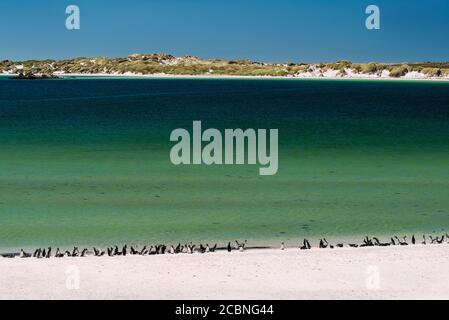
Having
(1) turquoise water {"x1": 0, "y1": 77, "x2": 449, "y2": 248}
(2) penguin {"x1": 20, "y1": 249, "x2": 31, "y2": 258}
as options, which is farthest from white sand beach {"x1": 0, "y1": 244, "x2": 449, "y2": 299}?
(1) turquoise water {"x1": 0, "y1": 77, "x2": 449, "y2": 248}

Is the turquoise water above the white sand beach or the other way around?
the other way around

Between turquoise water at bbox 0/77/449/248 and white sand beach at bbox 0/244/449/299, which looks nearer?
white sand beach at bbox 0/244/449/299

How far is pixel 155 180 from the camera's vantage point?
81.6 ft

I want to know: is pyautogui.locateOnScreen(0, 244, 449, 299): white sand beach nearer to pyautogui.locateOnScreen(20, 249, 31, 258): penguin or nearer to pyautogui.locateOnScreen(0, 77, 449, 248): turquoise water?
pyautogui.locateOnScreen(20, 249, 31, 258): penguin

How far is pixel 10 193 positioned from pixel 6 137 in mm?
23154

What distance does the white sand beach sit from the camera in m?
10.5

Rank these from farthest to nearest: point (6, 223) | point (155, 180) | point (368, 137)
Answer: point (368, 137) < point (155, 180) < point (6, 223)

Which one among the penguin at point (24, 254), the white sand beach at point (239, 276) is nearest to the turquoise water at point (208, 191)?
the penguin at point (24, 254)

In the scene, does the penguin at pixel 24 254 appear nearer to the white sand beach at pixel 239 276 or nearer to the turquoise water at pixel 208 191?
the white sand beach at pixel 239 276

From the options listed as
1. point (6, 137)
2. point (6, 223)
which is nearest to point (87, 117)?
point (6, 137)

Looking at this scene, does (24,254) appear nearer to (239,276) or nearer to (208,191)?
(239,276)
